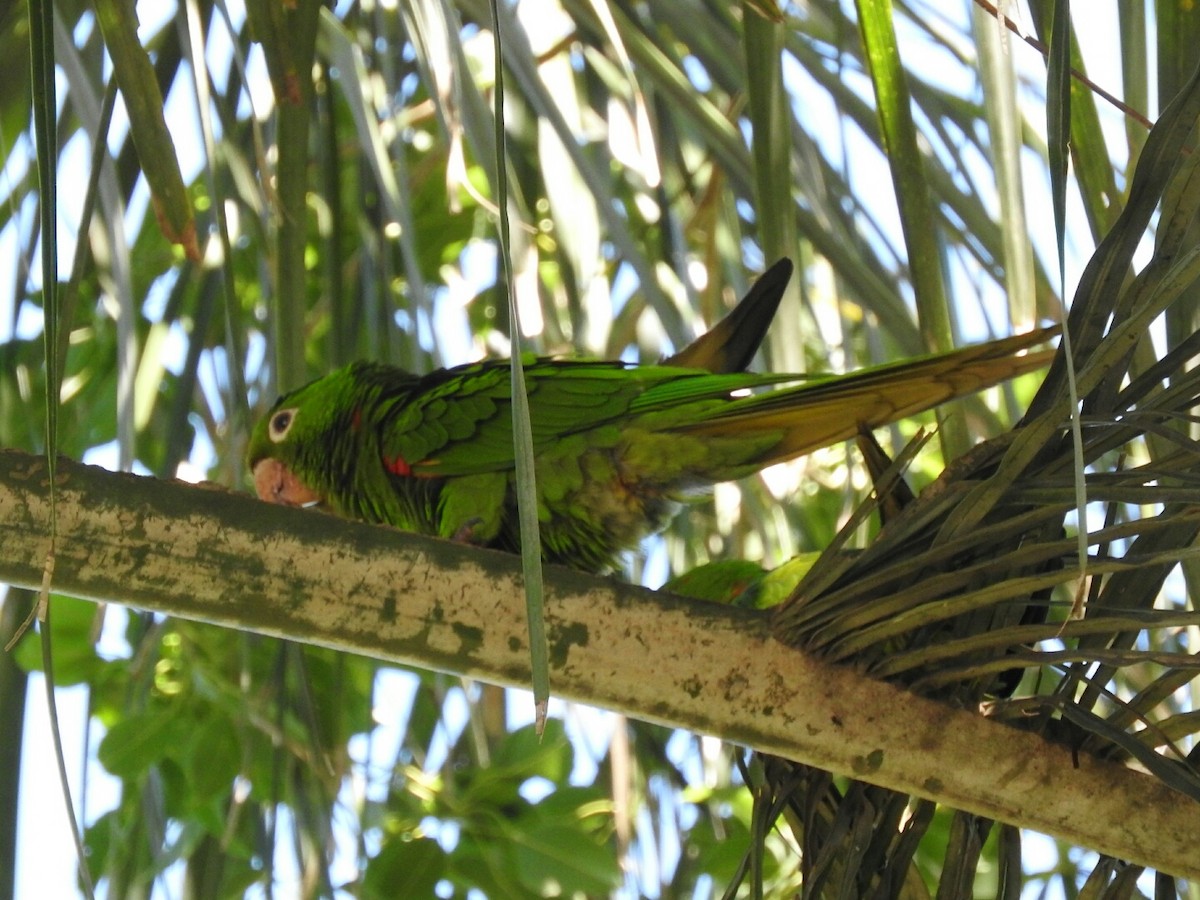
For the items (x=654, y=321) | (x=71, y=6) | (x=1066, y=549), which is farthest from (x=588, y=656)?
(x=654, y=321)

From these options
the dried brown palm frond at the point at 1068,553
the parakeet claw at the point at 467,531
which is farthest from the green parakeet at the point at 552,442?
the dried brown palm frond at the point at 1068,553

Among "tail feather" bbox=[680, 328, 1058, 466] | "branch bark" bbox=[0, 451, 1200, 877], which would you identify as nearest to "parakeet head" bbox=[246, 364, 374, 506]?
"tail feather" bbox=[680, 328, 1058, 466]

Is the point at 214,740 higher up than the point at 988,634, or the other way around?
the point at 214,740

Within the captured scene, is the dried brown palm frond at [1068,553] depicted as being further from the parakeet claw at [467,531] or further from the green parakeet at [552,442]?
the parakeet claw at [467,531]

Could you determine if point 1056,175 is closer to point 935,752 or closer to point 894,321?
point 935,752

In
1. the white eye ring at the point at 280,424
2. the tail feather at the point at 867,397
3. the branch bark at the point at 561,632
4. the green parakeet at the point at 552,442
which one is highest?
the white eye ring at the point at 280,424

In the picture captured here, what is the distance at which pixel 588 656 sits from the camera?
35.4 inches

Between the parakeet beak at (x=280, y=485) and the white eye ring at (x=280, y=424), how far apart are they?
5 cm

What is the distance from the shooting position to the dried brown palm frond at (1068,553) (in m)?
0.86

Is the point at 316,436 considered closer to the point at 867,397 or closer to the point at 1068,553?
the point at 867,397

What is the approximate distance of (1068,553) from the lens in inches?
35.2

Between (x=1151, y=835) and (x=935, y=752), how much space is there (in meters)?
0.15

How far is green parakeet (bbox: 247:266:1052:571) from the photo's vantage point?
1.41 metres

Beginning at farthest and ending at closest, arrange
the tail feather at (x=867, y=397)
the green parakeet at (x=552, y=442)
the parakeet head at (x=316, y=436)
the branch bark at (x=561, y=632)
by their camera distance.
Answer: the parakeet head at (x=316, y=436)
the green parakeet at (x=552, y=442)
the tail feather at (x=867, y=397)
the branch bark at (x=561, y=632)
